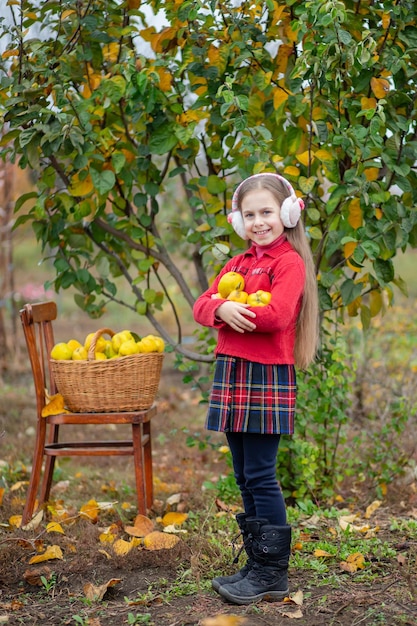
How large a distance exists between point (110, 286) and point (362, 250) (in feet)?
4.18

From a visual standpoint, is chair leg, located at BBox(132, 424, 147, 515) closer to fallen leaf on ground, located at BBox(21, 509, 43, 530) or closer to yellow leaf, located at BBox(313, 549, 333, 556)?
fallen leaf on ground, located at BBox(21, 509, 43, 530)

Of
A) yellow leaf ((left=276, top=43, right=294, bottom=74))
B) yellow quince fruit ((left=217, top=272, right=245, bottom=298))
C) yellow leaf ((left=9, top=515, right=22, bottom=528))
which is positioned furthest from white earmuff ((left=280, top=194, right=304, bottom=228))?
yellow leaf ((left=9, top=515, right=22, bottom=528))

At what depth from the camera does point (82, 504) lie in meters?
3.70

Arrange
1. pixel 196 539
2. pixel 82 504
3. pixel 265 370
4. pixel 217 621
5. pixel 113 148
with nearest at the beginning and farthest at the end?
pixel 217 621, pixel 265 370, pixel 196 539, pixel 113 148, pixel 82 504

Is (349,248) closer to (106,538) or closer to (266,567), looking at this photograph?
(266,567)

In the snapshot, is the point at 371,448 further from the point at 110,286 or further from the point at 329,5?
the point at 329,5

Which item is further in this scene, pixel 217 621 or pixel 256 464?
pixel 256 464

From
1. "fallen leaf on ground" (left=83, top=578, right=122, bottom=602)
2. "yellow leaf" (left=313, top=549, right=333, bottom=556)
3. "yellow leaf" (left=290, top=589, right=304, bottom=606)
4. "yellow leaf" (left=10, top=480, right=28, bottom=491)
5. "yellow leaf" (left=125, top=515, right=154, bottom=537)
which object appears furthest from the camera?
"yellow leaf" (left=10, top=480, right=28, bottom=491)

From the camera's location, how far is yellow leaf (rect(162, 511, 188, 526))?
323 cm

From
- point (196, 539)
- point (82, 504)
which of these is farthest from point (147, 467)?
point (196, 539)

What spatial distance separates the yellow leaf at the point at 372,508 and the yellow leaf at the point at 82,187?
186cm

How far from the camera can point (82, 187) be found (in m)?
3.37

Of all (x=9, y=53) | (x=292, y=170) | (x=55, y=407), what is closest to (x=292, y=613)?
(x=55, y=407)

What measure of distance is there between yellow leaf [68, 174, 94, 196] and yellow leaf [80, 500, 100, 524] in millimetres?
1379
